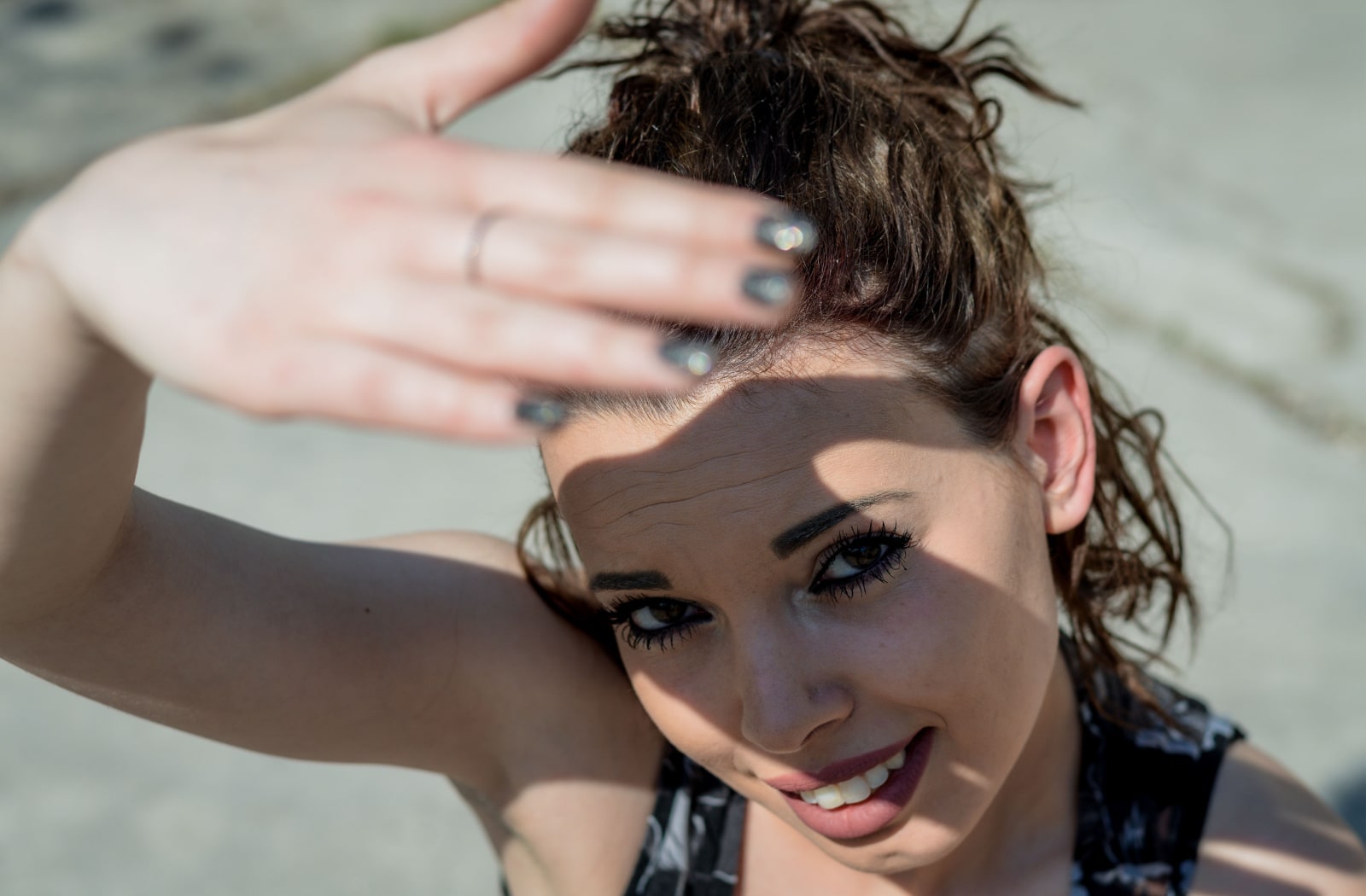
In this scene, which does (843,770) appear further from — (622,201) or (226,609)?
(622,201)

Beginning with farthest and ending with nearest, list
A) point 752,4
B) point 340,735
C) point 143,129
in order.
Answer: point 143,129 → point 752,4 → point 340,735

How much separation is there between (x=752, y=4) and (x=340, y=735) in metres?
1.04

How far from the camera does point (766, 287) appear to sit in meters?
0.83

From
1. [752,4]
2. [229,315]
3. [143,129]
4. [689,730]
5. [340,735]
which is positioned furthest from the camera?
[143,129]

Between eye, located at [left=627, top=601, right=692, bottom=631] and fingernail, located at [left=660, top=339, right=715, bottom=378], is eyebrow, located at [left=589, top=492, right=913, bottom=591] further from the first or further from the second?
fingernail, located at [left=660, top=339, right=715, bottom=378]

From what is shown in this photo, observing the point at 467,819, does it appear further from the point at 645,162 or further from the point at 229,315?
the point at 229,315

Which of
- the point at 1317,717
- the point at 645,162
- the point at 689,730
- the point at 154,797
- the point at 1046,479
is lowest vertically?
the point at 154,797

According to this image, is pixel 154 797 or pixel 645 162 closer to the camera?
pixel 645 162

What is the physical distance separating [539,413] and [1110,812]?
4.20ft

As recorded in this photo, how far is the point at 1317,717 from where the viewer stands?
2.92m

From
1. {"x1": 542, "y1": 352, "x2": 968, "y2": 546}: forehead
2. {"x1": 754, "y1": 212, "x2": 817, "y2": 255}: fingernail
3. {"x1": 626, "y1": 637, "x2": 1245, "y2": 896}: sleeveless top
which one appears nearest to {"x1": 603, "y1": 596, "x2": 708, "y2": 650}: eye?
{"x1": 542, "y1": 352, "x2": 968, "y2": 546}: forehead

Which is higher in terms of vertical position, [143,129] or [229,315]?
[229,315]

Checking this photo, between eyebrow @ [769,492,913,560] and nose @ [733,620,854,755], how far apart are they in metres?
0.09

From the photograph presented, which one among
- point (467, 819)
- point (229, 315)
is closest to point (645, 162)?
point (229, 315)
